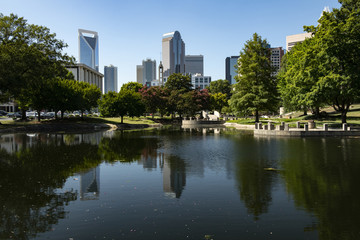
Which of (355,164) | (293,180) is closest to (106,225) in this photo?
(293,180)

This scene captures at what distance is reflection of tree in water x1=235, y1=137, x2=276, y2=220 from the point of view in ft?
32.2

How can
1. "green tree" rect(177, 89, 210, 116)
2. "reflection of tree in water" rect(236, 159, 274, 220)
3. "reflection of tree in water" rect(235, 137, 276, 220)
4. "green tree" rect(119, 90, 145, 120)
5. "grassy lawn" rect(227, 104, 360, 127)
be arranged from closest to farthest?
"reflection of tree in water" rect(236, 159, 274, 220) < "reflection of tree in water" rect(235, 137, 276, 220) < "grassy lawn" rect(227, 104, 360, 127) < "green tree" rect(119, 90, 145, 120) < "green tree" rect(177, 89, 210, 116)

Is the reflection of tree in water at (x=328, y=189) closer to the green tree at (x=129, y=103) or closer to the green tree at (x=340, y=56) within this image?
Answer: the green tree at (x=340, y=56)

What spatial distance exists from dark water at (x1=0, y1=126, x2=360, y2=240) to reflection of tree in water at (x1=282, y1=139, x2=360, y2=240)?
30 mm

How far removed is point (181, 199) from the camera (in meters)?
10.6

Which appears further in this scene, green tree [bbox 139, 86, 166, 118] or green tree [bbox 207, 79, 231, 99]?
green tree [bbox 207, 79, 231, 99]

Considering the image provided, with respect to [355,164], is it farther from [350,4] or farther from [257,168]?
[350,4]

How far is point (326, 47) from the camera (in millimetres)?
39062

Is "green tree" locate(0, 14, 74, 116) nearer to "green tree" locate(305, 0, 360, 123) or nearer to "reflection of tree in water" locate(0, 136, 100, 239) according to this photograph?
"reflection of tree in water" locate(0, 136, 100, 239)

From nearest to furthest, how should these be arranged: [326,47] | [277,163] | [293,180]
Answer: [293,180], [277,163], [326,47]

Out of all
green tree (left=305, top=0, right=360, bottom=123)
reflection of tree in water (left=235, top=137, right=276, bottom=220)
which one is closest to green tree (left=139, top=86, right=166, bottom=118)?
green tree (left=305, top=0, right=360, bottom=123)

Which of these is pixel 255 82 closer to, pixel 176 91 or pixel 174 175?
pixel 176 91

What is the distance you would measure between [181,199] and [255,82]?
54.3 m

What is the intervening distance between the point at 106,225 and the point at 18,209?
342 cm
